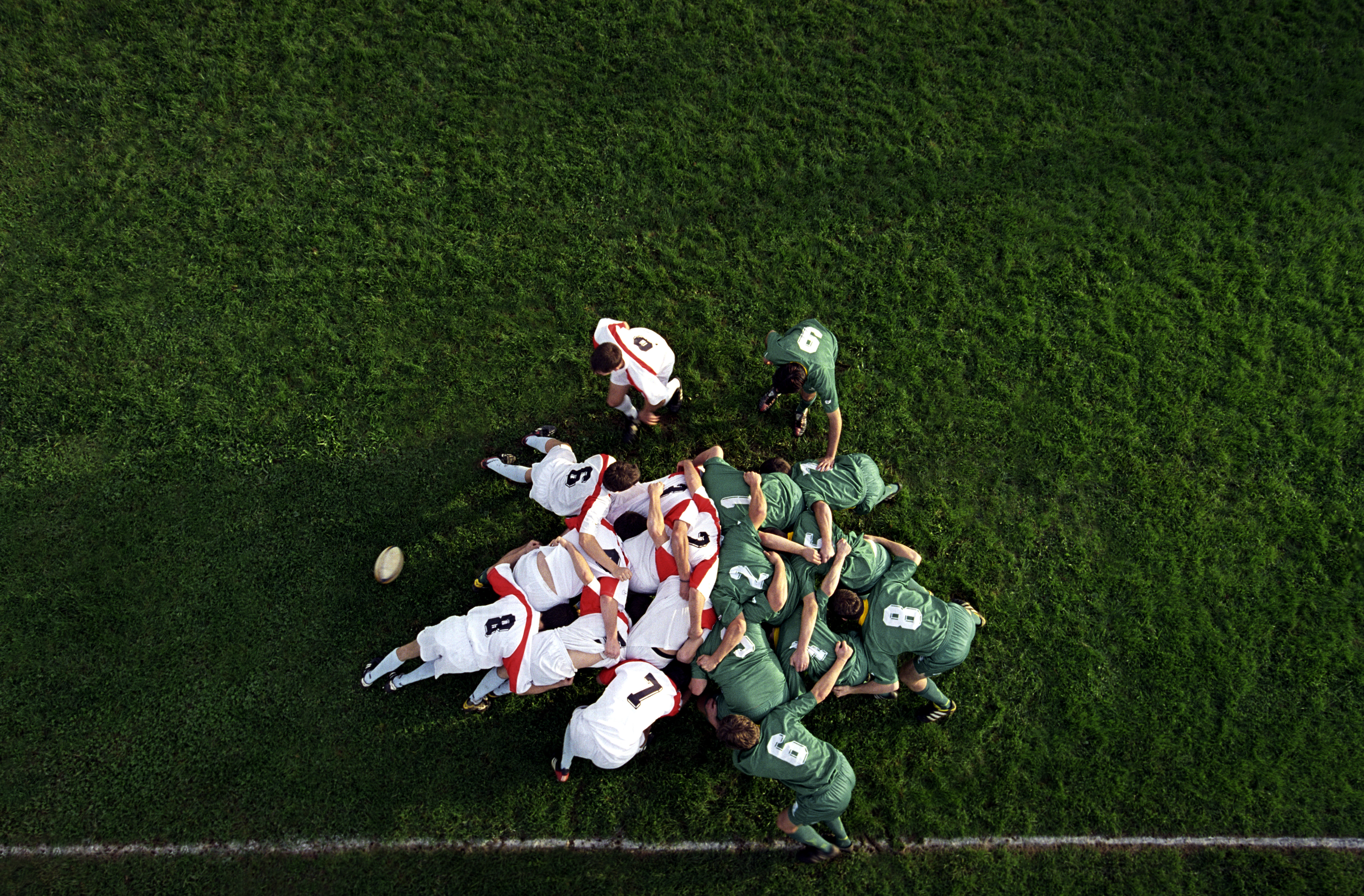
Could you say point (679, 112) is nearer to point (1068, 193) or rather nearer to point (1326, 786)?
point (1068, 193)

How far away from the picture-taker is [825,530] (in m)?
6.00

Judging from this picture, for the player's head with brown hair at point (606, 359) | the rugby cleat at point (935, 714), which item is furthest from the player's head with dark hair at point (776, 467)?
the rugby cleat at point (935, 714)

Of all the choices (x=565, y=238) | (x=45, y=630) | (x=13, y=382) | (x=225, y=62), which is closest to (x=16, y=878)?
(x=45, y=630)

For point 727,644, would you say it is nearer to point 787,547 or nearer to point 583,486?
point 787,547

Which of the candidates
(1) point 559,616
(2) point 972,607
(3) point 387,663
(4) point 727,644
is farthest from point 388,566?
(2) point 972,607

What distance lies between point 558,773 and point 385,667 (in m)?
2.05

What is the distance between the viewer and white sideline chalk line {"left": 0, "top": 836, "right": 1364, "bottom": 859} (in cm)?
617

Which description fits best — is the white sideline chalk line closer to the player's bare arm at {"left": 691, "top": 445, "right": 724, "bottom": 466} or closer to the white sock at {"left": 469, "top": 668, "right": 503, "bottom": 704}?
the white sock at {"left": 469, "top": 668, "right": 503, "bottom": 704}

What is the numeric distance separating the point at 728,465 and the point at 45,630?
7.35 metres

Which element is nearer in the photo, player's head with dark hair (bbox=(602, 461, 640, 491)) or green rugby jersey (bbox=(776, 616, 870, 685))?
player's head with dark hair (bbox=(602, 461, 640, 491))

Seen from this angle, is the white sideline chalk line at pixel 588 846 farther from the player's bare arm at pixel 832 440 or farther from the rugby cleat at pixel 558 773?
the player's bare arm at pixel 832 440

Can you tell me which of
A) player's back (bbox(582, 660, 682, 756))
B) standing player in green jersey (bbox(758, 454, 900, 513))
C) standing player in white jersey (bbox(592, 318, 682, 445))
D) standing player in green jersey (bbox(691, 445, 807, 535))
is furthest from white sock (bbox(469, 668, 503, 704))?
standing player in green jersey (bbox(758, 454, 900, 513))

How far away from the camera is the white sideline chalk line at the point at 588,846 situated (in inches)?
243

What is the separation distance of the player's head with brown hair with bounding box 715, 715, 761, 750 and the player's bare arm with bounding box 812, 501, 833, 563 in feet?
5.31
